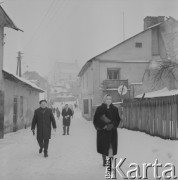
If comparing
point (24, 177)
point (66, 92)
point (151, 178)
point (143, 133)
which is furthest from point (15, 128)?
point (66, 92)

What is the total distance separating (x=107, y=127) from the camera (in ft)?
20.8

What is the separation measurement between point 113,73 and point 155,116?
47.0 feet

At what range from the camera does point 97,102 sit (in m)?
24.1

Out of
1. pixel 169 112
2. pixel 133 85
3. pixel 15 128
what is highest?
pixel 133 85

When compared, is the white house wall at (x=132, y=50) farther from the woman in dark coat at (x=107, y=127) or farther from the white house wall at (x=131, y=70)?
the woman in dark coat at (x=107, y=127)

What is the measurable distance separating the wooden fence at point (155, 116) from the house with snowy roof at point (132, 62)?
9.28m

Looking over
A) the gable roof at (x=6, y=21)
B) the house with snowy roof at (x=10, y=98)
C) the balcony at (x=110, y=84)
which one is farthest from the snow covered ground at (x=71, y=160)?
the balcony at (x=110, y=84)

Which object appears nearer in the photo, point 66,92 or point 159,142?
point 159,142

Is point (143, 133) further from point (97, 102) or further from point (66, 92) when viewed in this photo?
point (66, 92)

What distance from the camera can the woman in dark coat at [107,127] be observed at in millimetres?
6387

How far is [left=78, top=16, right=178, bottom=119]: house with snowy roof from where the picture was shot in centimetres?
2409

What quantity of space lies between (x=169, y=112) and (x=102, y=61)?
15058 millimetres

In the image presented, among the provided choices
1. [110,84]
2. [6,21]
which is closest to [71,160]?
[6,21]

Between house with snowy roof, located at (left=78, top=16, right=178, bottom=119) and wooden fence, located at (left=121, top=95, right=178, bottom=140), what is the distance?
30.4ft
